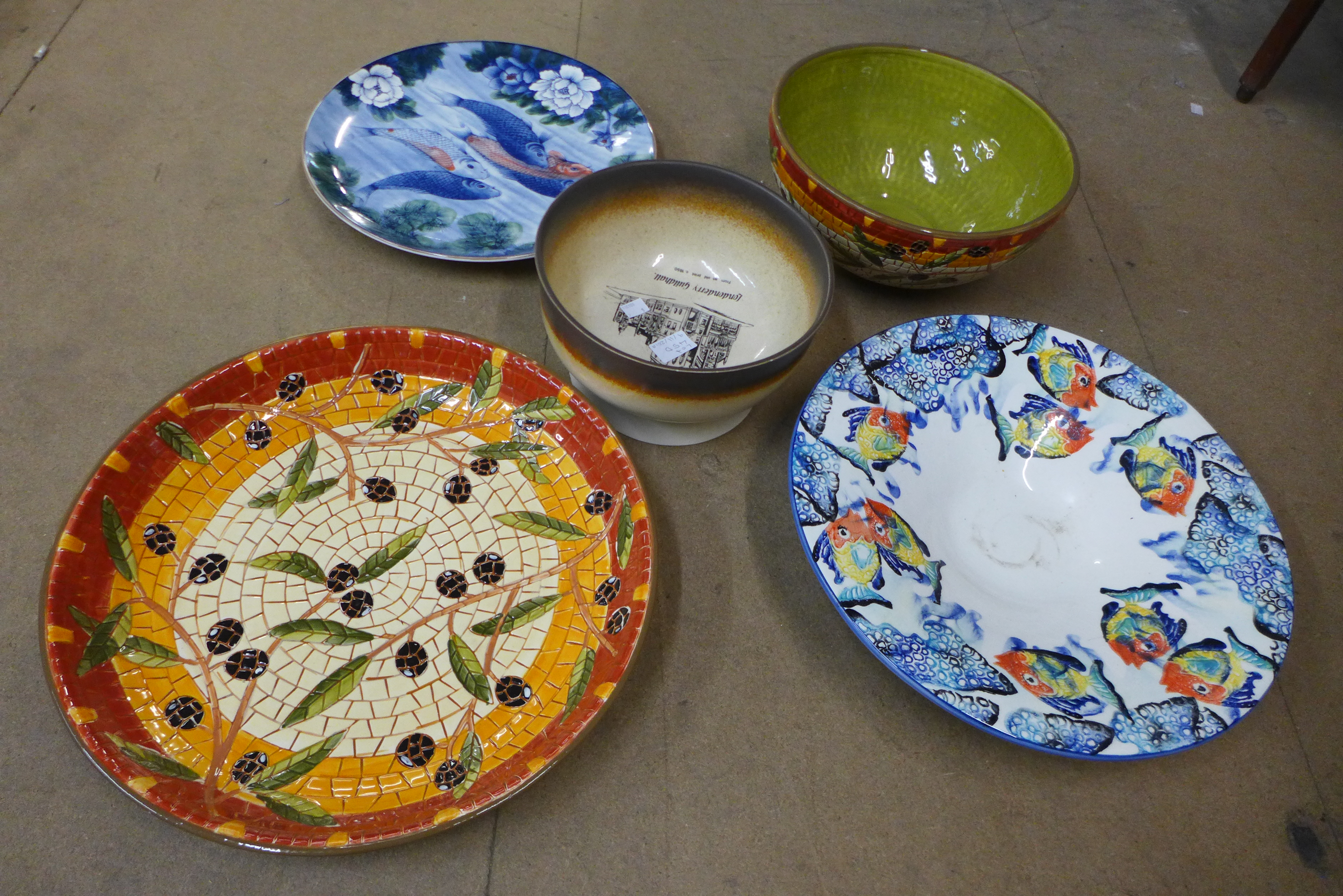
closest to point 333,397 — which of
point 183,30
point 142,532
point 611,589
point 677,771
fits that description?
point 142,532

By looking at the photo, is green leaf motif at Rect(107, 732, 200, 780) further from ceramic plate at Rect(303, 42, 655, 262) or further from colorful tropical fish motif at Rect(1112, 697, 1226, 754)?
colorful tropical fish motif at Rect(1112, 697, 1226, 754)

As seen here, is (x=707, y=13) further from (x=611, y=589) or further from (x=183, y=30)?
(x=611, y=589)

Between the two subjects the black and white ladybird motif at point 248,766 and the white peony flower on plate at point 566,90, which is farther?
the white peony flower on plate at point 566,90

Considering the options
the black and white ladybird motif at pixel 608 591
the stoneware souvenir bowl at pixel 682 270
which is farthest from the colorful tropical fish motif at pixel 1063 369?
the black and white ladybird motif at pixel 608 591

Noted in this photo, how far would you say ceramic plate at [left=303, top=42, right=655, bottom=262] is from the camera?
0.90 m

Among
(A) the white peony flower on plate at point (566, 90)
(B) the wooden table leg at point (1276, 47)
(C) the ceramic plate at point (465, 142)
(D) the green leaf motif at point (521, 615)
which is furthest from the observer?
(B) the wooden table leg at point (1276, 47)

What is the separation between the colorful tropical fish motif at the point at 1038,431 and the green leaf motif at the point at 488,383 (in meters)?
0.44

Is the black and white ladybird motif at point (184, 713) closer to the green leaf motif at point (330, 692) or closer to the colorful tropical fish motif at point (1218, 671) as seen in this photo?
the green leaf motif at point (330, 692)

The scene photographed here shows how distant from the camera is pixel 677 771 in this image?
2.12 feet

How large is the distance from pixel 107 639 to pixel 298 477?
0.18 metres

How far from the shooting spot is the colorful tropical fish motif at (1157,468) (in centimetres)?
73

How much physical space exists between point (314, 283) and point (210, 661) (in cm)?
43

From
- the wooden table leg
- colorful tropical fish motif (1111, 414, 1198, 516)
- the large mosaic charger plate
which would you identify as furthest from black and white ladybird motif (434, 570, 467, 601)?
the wooden table leg

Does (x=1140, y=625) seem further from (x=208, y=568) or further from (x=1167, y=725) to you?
(x=208, y=568)
